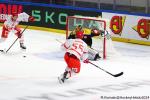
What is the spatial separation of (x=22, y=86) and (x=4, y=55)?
13.5 ft

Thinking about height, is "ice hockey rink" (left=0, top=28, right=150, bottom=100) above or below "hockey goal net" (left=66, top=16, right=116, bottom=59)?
below

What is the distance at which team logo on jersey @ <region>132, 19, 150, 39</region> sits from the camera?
16312mm

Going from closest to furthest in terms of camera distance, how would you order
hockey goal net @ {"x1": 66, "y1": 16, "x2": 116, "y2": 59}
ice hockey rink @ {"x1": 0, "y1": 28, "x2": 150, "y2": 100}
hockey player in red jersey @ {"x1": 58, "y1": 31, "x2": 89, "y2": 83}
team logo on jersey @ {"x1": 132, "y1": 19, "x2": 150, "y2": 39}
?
ice hockey rink @ {"x1": 0, "y1": 28, "x2": 150, "y2": 100} < hockey player in red jersey @ {"x1": 58, "y1": 31, "x2": 89, "y2": 83} < hockey goal net @ {"x1": 66, "y1": 16, "x2": 116, "y2": 59} < team logo on jersey @ {"x1": 132, "y1": 19, "x2": 150, "y2": 39}

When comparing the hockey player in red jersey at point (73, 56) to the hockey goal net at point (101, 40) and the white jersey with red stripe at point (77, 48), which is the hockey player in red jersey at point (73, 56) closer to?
the white jersey with red stripe at point (77, 48)

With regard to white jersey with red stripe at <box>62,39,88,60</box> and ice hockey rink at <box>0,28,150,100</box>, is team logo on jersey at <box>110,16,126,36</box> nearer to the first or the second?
ice hockey rink at <box>0,28,150,100</box>

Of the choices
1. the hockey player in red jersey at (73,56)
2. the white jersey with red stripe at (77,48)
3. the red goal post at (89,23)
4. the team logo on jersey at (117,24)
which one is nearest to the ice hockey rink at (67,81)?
the hockey player in red jersey at (73,56)

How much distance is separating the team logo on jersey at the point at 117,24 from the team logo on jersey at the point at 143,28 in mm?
532

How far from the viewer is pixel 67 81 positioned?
1073 cm

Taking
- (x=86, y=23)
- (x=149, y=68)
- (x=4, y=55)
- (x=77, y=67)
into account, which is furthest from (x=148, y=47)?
(x=77, y=67)

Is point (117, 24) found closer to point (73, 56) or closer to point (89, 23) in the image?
point (89, 23)

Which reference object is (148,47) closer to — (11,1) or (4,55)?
(4,55)

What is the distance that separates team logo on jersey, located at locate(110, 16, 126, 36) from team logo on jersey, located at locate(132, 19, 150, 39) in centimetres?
53

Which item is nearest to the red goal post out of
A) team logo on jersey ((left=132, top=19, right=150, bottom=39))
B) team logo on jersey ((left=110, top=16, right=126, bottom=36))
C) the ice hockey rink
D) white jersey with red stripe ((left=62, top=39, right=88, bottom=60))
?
the ice hockey rink

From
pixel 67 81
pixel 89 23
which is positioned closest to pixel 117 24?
pixel 89 23
